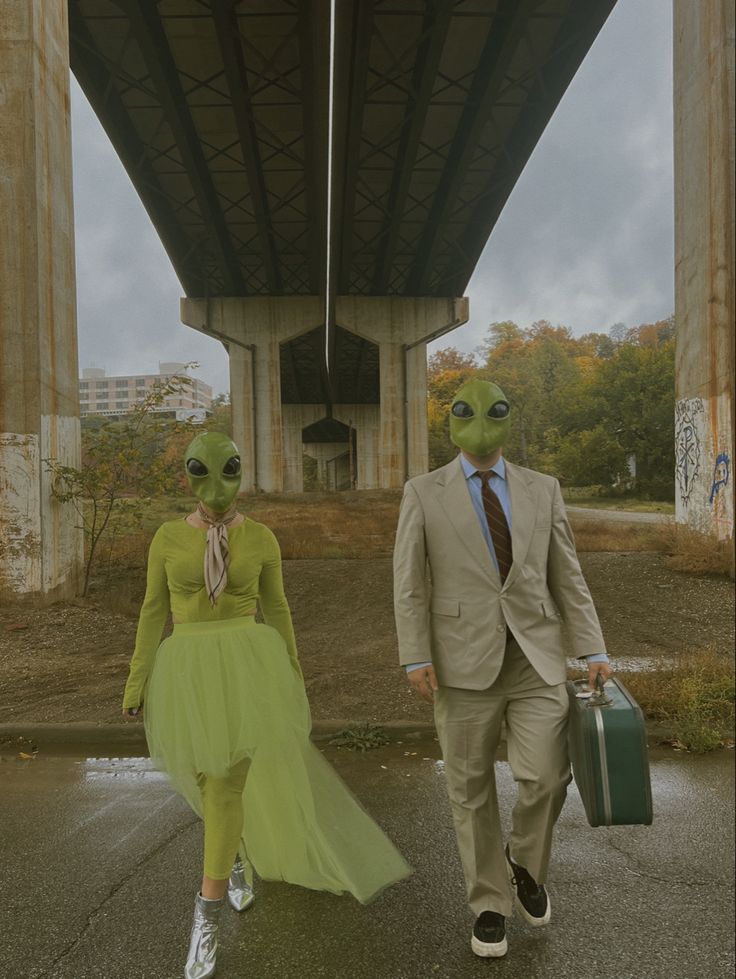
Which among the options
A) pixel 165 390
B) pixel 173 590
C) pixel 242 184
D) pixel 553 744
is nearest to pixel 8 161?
pixel 165 390

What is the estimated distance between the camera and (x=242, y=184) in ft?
73.3

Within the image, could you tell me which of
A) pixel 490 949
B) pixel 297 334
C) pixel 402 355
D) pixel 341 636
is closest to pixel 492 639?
pixel 490 949

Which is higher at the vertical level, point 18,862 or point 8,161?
point 8,161

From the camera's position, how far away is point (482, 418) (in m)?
2.63

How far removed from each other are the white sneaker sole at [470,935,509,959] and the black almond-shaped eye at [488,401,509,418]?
1800 mm

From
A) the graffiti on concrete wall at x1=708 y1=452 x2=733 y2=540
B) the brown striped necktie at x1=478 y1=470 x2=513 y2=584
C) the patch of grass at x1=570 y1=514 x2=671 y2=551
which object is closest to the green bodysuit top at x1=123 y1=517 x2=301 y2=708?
the brown striped necktie at x1=478 y1=470 x2=513 y2=584

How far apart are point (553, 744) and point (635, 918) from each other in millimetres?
789

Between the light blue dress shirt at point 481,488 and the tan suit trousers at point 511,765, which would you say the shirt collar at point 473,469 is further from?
the tan suit trousers at point 511,765

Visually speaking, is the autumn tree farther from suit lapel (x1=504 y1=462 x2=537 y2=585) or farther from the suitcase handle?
the suitcase handle

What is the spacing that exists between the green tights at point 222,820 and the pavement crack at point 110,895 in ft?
1.95

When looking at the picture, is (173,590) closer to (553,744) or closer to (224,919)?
(224,919)

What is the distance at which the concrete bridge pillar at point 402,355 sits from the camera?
92.9ft

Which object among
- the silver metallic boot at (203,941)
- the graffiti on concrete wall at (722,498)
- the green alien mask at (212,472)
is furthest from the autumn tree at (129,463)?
the silver metallic boot at (203,941)

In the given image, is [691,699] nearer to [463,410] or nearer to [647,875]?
[647,875]
